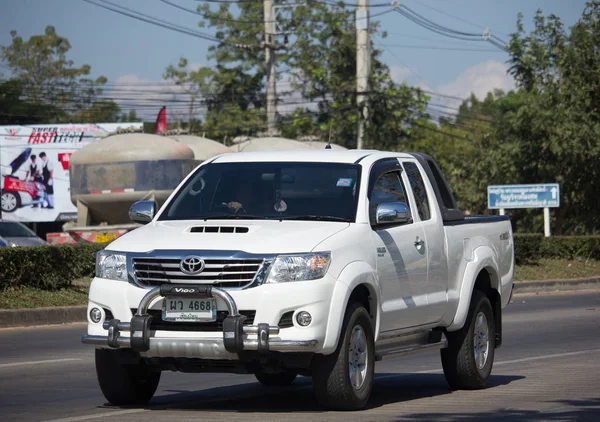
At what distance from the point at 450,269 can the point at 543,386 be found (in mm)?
1413

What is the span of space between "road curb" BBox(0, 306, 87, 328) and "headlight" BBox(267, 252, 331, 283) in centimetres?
1090

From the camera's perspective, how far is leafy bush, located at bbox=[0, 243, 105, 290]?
1969 centimetres

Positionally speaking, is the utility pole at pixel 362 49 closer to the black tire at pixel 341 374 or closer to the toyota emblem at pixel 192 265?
the black tire at pixel 341 374

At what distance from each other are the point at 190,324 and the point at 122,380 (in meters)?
1.10

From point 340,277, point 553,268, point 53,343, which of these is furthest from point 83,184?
point 340,277

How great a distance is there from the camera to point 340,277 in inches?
325

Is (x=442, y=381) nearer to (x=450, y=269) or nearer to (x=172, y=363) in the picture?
(x=450, y=269)

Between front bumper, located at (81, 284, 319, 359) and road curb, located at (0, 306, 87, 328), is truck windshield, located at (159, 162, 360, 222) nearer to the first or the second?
front bumper, located at (81, 284, 319, 359)

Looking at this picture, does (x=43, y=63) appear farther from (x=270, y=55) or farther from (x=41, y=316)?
(x=41, y=316)

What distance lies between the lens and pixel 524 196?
3662 centimetres

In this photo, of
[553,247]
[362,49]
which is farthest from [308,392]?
[362,49]

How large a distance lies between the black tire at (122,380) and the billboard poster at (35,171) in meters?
59.4

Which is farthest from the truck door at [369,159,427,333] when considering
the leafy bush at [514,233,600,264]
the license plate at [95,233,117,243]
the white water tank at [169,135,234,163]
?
the white water tank at [169,135,234,163]

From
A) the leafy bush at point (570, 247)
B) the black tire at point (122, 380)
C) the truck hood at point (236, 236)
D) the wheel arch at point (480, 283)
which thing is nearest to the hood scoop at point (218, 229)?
the truck hood at point (236, 236)
